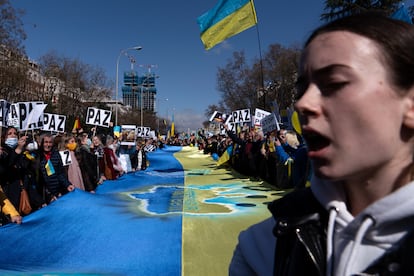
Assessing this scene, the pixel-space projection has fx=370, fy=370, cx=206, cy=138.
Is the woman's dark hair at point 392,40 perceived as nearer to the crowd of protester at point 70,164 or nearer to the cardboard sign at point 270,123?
the crowd of protester at point 70,164

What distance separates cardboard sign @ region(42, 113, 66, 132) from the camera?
11156mm

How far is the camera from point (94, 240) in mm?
4848

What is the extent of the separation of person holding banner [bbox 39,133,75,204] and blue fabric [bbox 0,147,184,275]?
2.26 ft

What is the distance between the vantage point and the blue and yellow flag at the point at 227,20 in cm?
857

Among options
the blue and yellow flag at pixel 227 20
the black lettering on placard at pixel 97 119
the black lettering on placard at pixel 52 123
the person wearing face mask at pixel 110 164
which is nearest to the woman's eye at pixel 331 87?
the blue and yellow flag at pixel 227 20

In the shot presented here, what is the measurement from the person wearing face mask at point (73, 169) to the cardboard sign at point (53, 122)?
84.4 inches

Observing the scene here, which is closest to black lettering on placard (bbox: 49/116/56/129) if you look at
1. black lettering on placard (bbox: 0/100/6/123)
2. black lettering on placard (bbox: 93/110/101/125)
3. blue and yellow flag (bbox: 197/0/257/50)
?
black lettering on placard (bbox: 93/110/101/125)

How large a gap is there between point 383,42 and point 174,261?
356 cm

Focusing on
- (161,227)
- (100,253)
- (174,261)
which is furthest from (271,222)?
(161,227)

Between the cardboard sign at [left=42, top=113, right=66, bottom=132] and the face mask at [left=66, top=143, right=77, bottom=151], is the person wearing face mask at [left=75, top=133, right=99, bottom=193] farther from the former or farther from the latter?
the cardboard sign at [left=42, top=113, right=66, bottom=132]

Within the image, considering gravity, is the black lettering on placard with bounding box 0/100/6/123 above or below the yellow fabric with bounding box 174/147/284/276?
above

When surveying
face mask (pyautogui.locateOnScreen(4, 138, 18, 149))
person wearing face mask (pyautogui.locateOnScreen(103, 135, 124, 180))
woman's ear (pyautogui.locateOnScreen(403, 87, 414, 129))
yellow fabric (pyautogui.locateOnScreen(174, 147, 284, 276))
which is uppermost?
woman's ear (pyautogui.locateOnScreen(403, 87, 414, 129))

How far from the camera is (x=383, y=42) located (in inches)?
39.1

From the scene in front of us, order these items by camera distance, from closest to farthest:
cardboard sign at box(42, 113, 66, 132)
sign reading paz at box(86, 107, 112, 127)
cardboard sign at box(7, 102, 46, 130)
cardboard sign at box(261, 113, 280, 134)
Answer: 1. cardboard sign at box(7, 102, 46, 130)
2. cardboard sign at box(261, 113, 280, 134)
3. cardboard sign at box(42, 113, 66, 132)
4. sign reading paz at box(86, 107, 112, 127)
